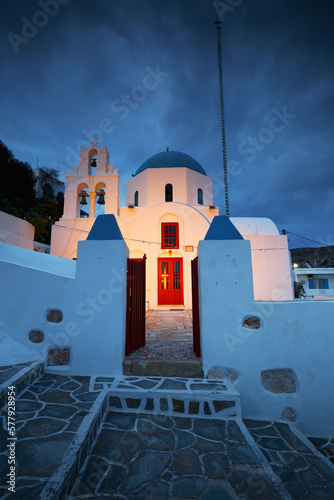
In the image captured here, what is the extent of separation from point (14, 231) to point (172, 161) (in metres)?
9.52

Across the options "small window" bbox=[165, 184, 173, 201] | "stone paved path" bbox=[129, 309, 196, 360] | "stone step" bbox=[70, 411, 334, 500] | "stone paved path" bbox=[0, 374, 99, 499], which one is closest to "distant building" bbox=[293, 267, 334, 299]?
"small window" bbox=[165, 184, 173, 201]

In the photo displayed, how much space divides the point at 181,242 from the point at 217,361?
8517 mm

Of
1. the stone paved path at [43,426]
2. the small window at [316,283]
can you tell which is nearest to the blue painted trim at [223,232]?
the stone paved path at [43,426]

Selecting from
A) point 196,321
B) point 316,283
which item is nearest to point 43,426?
point 196,321

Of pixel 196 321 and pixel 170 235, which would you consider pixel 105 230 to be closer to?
pixel 196 321

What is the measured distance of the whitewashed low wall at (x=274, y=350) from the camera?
3535 millimetres

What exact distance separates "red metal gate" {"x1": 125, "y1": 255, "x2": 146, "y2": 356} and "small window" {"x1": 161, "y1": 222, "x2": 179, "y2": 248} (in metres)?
6.90

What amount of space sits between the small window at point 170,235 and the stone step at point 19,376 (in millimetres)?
8620

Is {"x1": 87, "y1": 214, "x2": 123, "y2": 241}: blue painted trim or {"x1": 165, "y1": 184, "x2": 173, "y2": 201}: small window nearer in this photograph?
{"x1": 87, "y1": 214, "x2": 123, "y2": 241}: blue painted trim

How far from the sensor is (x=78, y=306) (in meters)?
3.86

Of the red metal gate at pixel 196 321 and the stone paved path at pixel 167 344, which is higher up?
the red metal gate at pixel 196 321

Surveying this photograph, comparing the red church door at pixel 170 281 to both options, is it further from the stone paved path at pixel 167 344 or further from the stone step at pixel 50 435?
the stone step at pixel 50 435

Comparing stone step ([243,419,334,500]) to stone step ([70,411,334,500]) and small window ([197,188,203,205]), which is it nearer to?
stone step ([70,411,334,500])

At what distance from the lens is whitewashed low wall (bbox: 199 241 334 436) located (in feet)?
11.6
